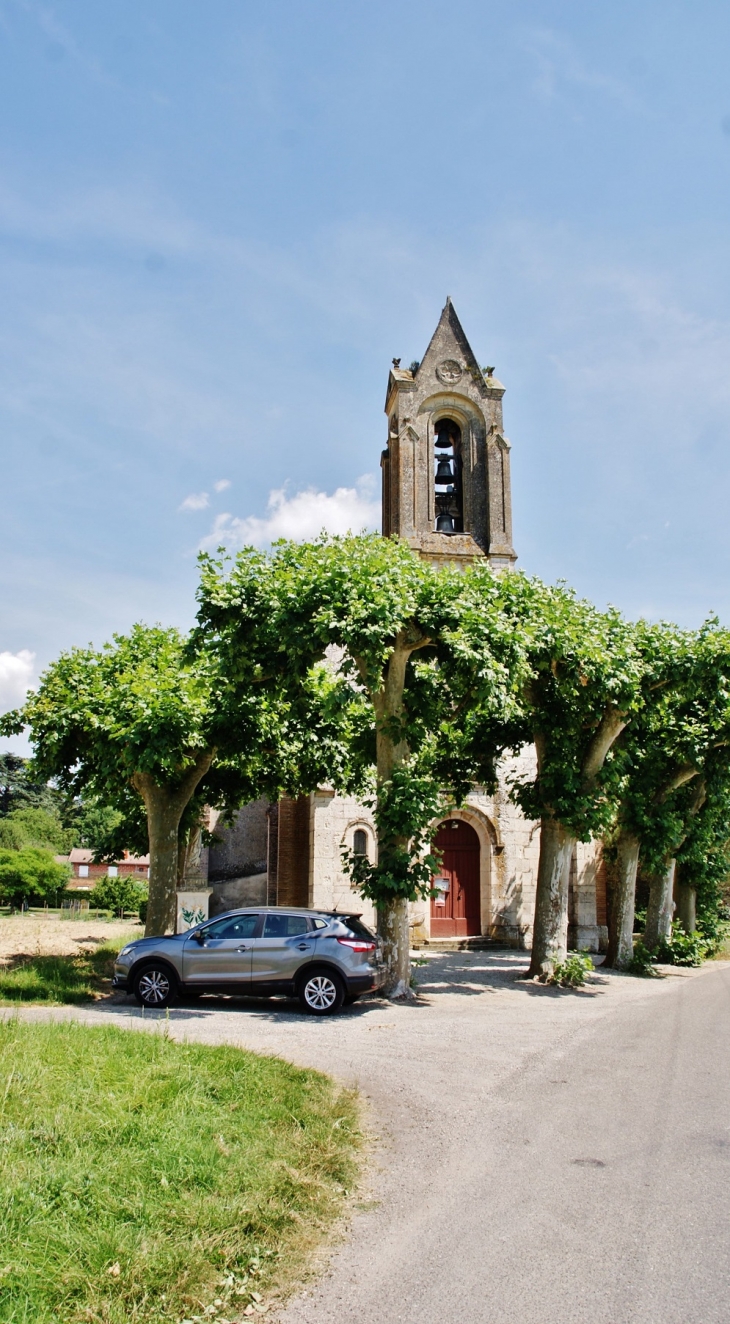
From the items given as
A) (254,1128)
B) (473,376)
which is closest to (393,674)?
(254,1128)

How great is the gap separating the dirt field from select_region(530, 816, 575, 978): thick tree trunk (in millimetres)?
9815

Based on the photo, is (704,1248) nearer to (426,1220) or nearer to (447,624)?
(426,1220)

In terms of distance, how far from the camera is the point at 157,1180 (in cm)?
462

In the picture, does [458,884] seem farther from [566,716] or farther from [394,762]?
[394,762]

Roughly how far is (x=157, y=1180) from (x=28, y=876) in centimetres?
3983

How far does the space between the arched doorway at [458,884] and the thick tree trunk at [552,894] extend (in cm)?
825

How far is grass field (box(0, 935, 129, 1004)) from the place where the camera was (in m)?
12.2

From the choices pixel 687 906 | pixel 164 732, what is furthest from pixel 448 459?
pixel 164 732

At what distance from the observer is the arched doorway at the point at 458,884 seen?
78.1ft

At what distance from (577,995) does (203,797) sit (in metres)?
8.07

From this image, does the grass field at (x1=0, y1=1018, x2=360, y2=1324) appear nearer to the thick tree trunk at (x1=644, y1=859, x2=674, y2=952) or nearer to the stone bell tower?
the thick tree trunk at (x1=644, y1=859, x2=674, y2=952)

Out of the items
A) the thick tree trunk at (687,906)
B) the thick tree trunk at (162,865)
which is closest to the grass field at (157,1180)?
the thick tree trunk at (162,865)

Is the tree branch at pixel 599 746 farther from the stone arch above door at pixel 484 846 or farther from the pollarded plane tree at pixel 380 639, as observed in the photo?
the stone arch above door at pixel 484 846

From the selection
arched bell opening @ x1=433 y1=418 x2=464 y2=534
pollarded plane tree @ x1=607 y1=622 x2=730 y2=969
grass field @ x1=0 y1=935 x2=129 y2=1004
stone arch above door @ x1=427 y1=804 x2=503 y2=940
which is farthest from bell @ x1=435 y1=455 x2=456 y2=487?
Result: grass field @ x1=0 y1=935 x2=129 y2=1004
